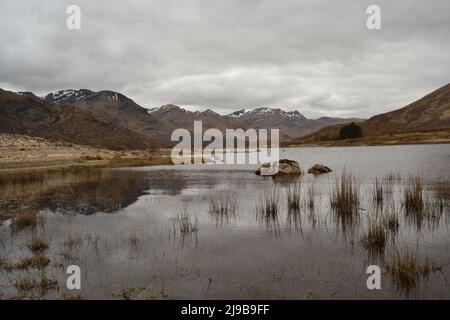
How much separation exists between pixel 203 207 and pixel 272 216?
450 centimetres

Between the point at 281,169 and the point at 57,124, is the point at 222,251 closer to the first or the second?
the point at 281,169

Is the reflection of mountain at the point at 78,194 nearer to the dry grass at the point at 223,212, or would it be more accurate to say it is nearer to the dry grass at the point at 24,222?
the dry grass at the point at 24,222

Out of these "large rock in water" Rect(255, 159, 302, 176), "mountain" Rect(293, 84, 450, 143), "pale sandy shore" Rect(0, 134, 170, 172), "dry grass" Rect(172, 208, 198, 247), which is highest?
"mountain" Rect(293, 84, 450, 143)

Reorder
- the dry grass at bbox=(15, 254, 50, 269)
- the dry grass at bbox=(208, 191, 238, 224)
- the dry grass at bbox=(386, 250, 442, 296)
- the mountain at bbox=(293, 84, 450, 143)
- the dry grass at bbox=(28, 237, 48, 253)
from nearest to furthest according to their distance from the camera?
1. the dry grass at bbox=(386, 250, 442, 296)
2. the dry grass at bbox=(15, 254, 50, 269)
3. the dry grass at bbox=(28, 237, 48, 253)
4. the dry grass at bbox=(208, 191, 238, 224)
5. the mountain at bbox=(293, 84, 450, 143)

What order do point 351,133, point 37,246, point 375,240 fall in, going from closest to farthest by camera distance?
point 375,240 < point 37,246 < point 351,133

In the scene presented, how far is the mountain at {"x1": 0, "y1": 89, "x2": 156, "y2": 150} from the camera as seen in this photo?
5689 inches

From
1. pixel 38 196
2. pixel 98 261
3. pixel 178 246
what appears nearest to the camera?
pixel 98 261

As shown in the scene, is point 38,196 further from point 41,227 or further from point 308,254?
point 308,254

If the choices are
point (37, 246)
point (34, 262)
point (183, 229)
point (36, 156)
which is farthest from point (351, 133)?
point (34, 262)

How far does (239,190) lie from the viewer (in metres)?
25.7

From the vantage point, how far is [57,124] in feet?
515

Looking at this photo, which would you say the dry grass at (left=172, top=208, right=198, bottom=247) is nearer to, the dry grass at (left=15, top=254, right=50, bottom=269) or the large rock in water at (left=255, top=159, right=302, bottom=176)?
the dry grass at (left=15, top=254, right=50, bottom=269)

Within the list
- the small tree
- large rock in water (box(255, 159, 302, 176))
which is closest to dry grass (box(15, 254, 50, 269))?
large rock in water (box(255, 159, 302, 176))
